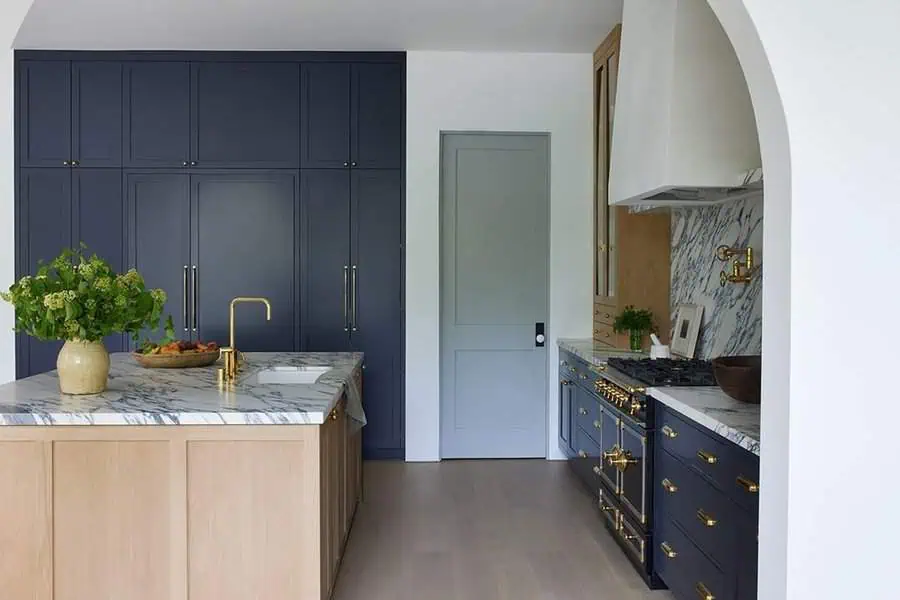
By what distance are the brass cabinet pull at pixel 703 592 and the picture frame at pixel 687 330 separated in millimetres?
1637

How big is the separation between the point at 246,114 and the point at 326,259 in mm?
1187

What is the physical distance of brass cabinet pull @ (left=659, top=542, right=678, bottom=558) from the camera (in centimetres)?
279

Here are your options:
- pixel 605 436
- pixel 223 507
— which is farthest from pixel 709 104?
pixel 223 507

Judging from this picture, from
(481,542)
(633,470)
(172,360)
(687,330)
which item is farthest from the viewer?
(687,330)

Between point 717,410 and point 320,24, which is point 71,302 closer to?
point 717,410

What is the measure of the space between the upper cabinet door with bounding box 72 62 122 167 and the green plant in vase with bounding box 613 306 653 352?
3698 millimetres

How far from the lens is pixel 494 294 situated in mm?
5316

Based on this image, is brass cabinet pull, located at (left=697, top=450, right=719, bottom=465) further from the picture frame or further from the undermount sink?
the undermount sink

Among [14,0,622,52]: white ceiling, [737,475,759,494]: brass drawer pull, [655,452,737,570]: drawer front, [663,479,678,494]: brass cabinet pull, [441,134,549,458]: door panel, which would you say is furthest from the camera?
[441,134,549,458]: door panel

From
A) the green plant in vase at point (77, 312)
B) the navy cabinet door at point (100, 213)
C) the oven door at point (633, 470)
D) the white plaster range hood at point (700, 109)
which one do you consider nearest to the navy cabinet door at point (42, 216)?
the navy cabinet door at point (100, 213)

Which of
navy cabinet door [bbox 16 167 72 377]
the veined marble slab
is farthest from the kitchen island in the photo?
navy cabinet door [bbox 16 167 72 377]

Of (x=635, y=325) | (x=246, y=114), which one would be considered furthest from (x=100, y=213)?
(x=635, y=325)

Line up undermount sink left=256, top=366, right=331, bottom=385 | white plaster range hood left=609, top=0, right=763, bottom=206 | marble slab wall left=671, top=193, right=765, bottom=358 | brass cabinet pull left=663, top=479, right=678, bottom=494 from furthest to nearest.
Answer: undermount sink left=256, top=366, right=331, bottom=385, marble slab wall left=671, top=193, right=765, bottom=358, white plaster range hood left=609, top=0, right=763, bottom=206, brass cabinet pull left=663, top=479, right=678, bottom=494

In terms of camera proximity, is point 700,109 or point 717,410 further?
point 700,109
